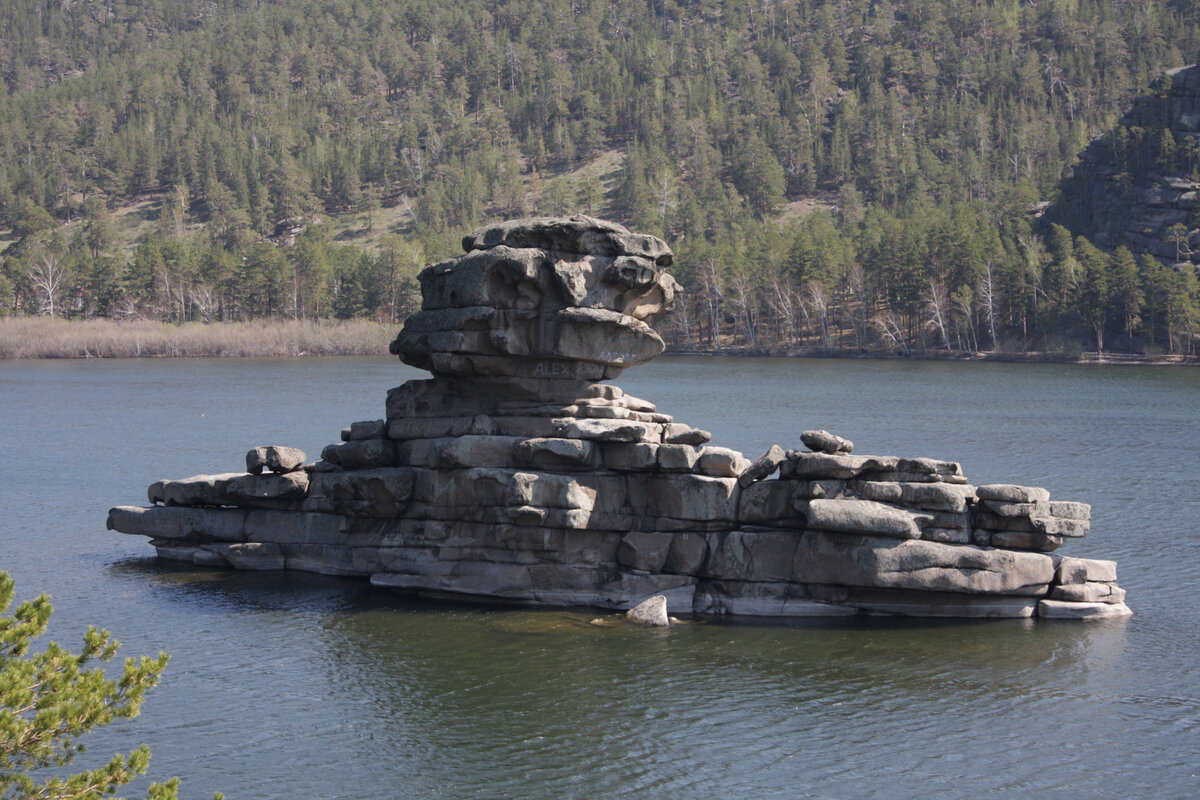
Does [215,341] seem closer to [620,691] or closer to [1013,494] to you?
[620,691]

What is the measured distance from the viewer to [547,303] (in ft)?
107

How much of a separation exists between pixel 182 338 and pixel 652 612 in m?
124

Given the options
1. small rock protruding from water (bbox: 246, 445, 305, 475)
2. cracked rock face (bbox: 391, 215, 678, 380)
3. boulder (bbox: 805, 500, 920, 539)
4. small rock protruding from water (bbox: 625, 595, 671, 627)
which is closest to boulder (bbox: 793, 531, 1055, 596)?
boulder (bbox: 805, 500, 920, 539)

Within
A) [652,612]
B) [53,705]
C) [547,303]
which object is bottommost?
[652,612]

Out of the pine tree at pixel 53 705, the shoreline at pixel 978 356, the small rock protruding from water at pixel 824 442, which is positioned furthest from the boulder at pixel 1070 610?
the shoreline at pixel 978 356

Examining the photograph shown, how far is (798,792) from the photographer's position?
67.0 feet

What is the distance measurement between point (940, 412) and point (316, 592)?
50.7m

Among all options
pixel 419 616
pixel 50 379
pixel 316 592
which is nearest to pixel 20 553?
pixel 316 592

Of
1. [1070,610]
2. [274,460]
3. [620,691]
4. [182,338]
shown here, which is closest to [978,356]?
[182,338]

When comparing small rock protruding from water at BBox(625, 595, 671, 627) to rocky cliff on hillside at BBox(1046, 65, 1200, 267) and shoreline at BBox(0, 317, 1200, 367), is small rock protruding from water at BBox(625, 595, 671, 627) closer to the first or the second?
rocky cliff on hillside at BBox(1046, 65, 1200, 267)

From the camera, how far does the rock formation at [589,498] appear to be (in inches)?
1116

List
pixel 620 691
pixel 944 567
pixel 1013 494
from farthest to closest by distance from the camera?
pixel 944 567, pixel 1013 494, pixel 620 691

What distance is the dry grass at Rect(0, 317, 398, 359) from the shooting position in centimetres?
13775

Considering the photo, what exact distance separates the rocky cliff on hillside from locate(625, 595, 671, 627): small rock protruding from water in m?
105
